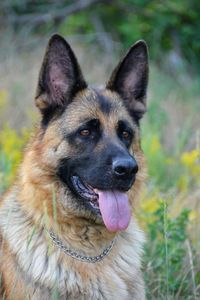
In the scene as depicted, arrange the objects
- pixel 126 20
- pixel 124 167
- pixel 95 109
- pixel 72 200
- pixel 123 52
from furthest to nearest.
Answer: pixel 126 20, pixel 123 52, pixel 95 109, pixel 72 200, pixel 124 167

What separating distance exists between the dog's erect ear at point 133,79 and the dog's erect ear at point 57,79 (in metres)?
0.32

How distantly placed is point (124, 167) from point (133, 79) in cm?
91

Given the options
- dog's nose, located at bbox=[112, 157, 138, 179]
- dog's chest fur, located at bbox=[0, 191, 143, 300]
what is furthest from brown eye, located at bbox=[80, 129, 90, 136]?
dog's chest fur, located at bbox=[0, 191, 143, 300]

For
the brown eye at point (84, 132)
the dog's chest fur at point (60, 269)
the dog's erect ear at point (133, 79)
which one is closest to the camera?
the dog's chest fur at point (60, 269)

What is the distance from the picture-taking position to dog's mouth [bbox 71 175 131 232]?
4473 millimetres

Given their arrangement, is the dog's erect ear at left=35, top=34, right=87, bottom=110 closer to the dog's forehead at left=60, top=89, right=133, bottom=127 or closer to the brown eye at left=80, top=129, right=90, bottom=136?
the dog's forehead at left=60, top=89, right=133, bottom=127

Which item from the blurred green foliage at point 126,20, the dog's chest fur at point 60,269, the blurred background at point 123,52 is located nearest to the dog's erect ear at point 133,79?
the dog's chest fur at point 60,269

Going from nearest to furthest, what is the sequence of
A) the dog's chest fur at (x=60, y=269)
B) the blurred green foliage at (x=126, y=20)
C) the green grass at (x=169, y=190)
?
the dog's chest fur at (x=60, y=269)
the green grass at (x=169, y=190)
the blurred green foliage at (x=126, y=20)

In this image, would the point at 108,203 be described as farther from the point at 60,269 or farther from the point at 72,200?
the point at 60,269

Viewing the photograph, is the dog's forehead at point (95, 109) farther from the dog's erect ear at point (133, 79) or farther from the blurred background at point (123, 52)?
the blurred background at point (123, 52)

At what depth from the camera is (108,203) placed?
4512 mm


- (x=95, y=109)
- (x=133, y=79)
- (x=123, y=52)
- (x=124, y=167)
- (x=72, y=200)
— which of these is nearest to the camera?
(x=124, y=167)

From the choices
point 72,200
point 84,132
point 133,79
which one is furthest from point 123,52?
point 72,200

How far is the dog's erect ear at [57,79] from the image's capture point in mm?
4684
